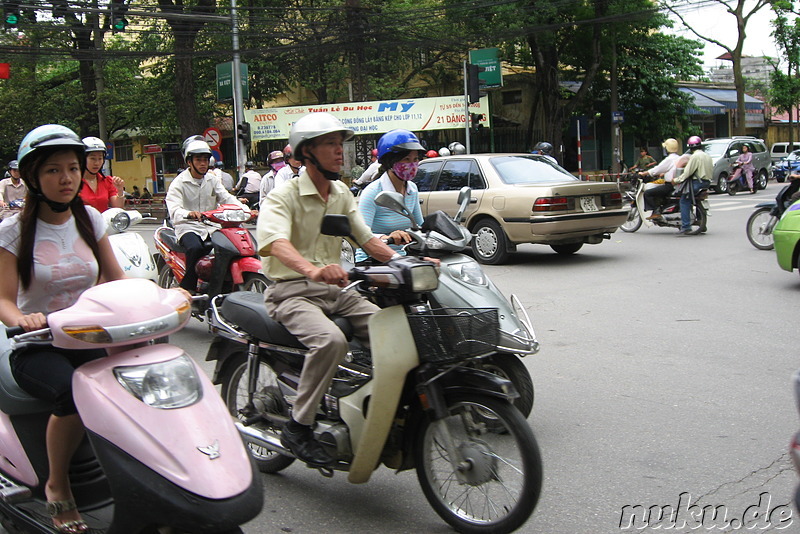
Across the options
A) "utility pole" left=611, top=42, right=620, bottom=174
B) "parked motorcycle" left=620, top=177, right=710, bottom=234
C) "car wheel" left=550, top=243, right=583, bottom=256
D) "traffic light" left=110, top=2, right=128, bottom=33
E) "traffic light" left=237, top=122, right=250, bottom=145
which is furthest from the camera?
"utility pole" left=611, top=42, right=620, bottom=174

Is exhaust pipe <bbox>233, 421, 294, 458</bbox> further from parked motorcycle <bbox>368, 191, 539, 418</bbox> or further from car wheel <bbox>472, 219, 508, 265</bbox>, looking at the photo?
car wheel <bbox>472, 219, 508, 265</bbox>

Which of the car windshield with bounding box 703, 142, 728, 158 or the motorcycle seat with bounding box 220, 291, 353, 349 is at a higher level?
the car windshield with bounding box 703, 142, 728, 158

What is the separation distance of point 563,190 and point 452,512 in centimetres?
791

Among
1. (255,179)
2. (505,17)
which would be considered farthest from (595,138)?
(255,179)

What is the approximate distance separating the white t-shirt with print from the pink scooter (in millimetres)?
454

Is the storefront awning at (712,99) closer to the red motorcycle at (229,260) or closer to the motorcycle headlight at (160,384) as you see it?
the red motorcycle at (229,260)

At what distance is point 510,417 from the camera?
3111mm

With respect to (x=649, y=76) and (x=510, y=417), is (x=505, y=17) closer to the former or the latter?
(x=649, y=76)

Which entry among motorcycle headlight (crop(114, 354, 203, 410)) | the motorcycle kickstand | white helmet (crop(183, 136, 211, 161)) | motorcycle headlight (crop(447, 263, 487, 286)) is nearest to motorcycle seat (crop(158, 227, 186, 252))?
white helmet (crop(183, 136, 211, 161))


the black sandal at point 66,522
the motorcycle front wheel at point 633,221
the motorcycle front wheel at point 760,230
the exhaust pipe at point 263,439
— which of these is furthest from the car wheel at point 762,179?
the black sandal at point 66,522

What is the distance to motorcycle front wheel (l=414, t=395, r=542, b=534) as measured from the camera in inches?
122

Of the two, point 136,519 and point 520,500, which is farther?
point 520,500

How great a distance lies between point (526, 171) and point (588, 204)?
108 cm

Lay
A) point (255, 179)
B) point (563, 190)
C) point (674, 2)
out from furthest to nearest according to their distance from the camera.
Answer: point (674, 2), point (255, 179), point (563, 190)
